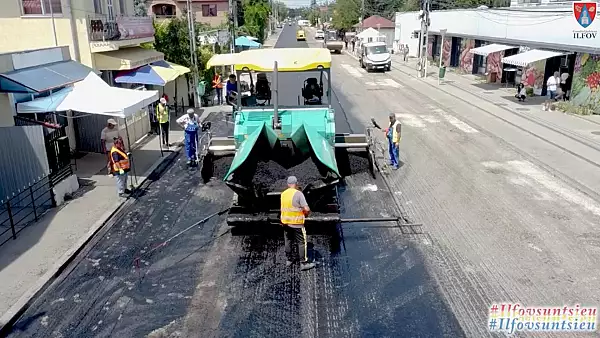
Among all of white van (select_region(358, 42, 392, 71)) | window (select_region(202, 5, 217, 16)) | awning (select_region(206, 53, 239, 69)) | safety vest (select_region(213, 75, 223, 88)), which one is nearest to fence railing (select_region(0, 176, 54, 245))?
awning (select_region(206, 53, 239, 69))

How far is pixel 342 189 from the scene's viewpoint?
12.4 metres

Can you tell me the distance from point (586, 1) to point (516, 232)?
17.3m

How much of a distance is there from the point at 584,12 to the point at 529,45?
169 inches

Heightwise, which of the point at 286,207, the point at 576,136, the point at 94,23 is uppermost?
the point at 94,23

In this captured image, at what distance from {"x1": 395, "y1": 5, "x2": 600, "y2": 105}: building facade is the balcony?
1675 centimetres

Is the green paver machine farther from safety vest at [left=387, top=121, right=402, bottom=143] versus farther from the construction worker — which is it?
safety vest at [left=387, top=121, right=402, bottom=143]

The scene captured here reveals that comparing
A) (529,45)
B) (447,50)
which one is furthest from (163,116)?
(447,50)

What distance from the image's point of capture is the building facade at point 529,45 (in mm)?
21656

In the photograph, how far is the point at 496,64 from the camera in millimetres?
31906

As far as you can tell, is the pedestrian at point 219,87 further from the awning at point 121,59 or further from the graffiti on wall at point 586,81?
the graffiti on wall at point 586,81

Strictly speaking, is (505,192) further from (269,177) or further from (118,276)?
(118,276)

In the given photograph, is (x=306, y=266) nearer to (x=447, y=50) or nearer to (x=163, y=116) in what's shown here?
(x=163, y=116)

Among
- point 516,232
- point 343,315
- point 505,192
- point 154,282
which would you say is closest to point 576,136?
point 505,192

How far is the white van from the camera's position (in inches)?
1505
